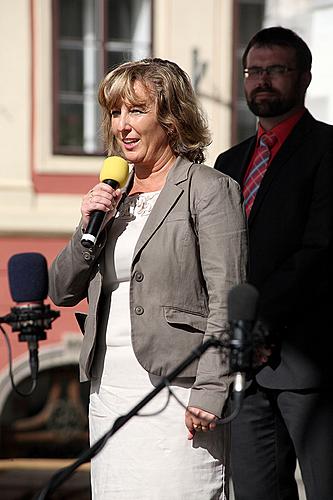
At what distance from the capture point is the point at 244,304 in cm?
261

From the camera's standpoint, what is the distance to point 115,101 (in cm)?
329

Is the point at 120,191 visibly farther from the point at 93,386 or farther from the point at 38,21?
the point at 38,21

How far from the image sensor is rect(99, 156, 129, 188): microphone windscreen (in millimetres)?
3232

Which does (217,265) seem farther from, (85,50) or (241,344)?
(85,50)

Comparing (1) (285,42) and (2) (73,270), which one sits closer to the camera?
(2) (73,270)

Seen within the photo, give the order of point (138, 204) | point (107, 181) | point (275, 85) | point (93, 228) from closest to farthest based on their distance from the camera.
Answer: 1. point (93, 228)
2. point (107, 181)
3. point (138, 204)
4. point (275, 85)

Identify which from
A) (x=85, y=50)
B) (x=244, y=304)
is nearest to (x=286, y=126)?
(x=244, y=304)

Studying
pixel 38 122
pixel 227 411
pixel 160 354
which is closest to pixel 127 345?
pixel 160 354

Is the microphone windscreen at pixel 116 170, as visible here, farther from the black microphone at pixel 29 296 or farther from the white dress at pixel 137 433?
the black microphone at pixel 29 296

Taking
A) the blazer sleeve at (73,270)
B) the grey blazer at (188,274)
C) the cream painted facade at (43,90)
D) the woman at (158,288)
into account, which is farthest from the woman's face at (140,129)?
the cream painted facade at (43,90)

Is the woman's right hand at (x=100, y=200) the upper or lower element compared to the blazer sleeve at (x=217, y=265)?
upper

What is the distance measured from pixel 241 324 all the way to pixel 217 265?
0.54m

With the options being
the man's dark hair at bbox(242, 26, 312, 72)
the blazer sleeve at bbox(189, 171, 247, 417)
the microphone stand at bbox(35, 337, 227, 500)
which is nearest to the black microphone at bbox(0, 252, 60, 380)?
the blazer sleeve at bbox(189, 171, 247, 417)

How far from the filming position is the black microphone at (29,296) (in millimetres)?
3734
